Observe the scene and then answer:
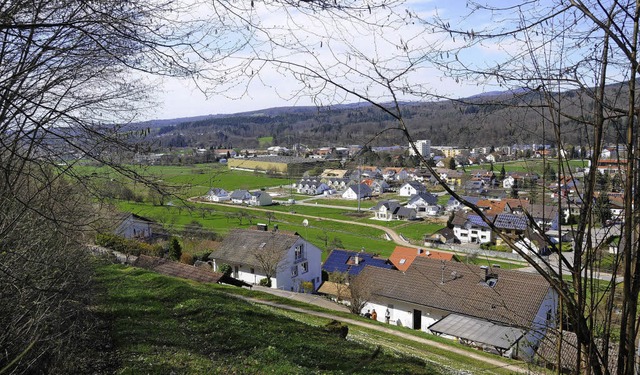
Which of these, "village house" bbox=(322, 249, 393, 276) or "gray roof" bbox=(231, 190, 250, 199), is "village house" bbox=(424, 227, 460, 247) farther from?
"gray roof" bbox=(231, 190, 250, 199)

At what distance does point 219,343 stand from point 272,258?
16615 mm

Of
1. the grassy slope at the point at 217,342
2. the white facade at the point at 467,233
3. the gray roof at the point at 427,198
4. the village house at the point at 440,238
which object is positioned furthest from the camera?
the gray roof at the point at 427,198

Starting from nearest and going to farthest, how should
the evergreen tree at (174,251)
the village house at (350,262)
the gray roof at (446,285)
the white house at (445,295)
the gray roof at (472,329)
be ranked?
the gray roof at (472,329)
the white house at (445,295)
the gray roof at (446,285)
the evergreen tree at (174,251)
the village house at (350,262)

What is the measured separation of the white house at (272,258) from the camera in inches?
986

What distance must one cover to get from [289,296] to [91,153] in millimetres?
16008

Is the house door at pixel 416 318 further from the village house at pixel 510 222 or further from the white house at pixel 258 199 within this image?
the white house at pixel 258 199

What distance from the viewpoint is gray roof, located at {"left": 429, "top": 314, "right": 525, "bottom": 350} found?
1480 cm

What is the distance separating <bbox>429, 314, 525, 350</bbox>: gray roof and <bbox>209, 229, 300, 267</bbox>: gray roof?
10.0 metres

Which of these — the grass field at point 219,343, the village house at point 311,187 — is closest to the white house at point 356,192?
the village house at point 311,187

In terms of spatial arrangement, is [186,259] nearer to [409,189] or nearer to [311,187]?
[409,189]

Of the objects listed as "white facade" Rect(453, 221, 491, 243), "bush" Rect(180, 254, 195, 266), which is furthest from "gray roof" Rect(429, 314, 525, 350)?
"white facade" Rect(453, 221, 491, 243)

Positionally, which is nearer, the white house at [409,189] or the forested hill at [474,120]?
the forested hill at [474,120]

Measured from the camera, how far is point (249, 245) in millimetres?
26984

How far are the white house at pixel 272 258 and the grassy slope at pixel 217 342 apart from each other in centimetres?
1299
